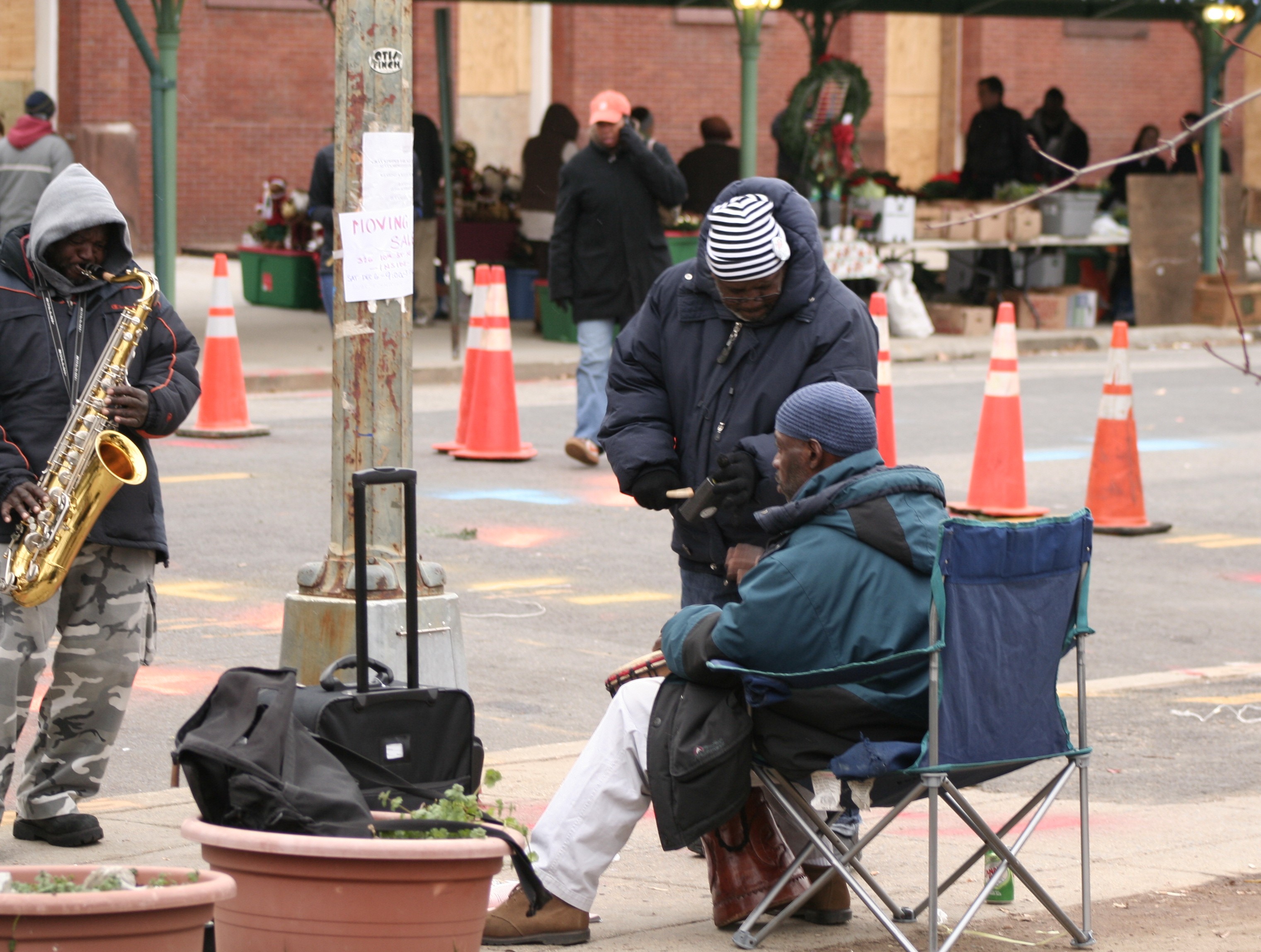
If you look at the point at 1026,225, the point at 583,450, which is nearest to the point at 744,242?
the point at 583,450

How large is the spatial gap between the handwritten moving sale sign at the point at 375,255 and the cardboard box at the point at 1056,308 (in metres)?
17.3

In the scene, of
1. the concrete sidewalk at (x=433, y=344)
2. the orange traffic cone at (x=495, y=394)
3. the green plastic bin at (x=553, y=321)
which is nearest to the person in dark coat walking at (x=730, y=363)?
the orange traffic cone at (x=495, y=394)

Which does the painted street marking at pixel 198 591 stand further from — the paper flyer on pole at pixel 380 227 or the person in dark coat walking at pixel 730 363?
the person in dark coat walking at pixel 730 363

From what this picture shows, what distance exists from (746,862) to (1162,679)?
11.7 ft

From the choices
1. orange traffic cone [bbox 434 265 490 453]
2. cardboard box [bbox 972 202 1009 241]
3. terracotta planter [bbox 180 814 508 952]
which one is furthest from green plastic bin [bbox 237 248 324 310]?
terracotta planter [bbox 180 814 508 952]

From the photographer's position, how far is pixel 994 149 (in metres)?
22.9

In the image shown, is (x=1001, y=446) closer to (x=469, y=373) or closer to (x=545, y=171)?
(x=469, y=373)

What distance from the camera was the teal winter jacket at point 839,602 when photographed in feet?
14.0

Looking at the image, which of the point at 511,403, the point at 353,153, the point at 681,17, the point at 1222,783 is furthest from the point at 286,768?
the point at 681,17

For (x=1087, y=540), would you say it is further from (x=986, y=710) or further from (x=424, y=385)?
(x=424, y=385)

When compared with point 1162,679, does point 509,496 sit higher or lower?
higher

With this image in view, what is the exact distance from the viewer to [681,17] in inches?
1321

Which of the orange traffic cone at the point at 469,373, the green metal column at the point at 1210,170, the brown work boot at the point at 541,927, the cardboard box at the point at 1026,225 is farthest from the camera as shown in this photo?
the green metal column at the point at 1210,170

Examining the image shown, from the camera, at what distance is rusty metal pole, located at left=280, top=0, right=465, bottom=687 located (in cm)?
562
